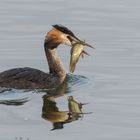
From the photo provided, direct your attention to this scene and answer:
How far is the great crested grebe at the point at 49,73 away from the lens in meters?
13.8

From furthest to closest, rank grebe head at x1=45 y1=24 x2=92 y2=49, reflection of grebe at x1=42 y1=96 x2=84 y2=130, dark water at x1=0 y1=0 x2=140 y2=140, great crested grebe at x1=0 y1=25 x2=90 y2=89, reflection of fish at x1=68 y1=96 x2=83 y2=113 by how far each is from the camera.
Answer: grebe head at x1=45 y1=24 x2=92 y2=49, great crested grebe at x1=0 y1=25 x2=90 y2=89, reflection of fish at x1=68 y1=96 x2=83 y2=113, reflection of grebe at x1=42 y1=96 x2=84 y2=130, dark water at x1=0 y1=0 x2=140 y2=140

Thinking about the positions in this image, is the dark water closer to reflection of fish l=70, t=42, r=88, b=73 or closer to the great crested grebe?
the great crested grebe

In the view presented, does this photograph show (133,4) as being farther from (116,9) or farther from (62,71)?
(62,71)

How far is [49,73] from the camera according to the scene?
14.9 m

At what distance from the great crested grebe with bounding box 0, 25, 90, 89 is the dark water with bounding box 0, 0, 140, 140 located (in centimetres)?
19

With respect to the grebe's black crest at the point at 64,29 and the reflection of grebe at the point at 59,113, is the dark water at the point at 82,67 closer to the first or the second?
the reflection of grebe at the point at 59,113

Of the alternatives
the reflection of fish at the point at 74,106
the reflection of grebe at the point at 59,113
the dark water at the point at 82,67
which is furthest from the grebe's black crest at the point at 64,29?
the reflection of fish at the point at 74,106

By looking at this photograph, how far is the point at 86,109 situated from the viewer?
12.7 meters

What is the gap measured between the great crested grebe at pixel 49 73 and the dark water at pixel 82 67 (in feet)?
0.61

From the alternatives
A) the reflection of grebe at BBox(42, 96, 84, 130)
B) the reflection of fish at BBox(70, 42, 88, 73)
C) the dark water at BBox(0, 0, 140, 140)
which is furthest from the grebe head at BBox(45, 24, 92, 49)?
the reflection of grebe at BBox(42, 96, 84, 130)

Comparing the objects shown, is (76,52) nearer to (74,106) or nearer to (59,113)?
(74,106)

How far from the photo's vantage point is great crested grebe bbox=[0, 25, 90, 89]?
1382cm

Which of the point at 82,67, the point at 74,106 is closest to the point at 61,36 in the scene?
the point at 82,67

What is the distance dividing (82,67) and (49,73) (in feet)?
2.60
